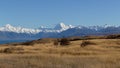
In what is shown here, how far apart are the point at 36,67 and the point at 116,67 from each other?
14.0 feet

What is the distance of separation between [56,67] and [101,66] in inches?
94.8

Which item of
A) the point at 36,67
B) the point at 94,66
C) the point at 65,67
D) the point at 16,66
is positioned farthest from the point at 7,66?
the point at 94,66

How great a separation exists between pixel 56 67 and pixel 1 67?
2.97 m

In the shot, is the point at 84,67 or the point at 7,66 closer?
the point at 84,67

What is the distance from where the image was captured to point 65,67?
18375 mm

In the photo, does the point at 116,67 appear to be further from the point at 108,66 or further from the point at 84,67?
the point at 84,67

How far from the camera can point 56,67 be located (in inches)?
731

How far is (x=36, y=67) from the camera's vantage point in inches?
742

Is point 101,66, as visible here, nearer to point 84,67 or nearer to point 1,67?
point 84,67

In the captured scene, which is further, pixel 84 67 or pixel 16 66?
pixel 16 66

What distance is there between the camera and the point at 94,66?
18.5 meters

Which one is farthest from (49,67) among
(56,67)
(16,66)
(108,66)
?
(108,66)

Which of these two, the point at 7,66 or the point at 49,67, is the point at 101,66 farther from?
the point at 7,66

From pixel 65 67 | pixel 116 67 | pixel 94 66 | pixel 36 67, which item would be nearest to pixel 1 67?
pixel 36 67
